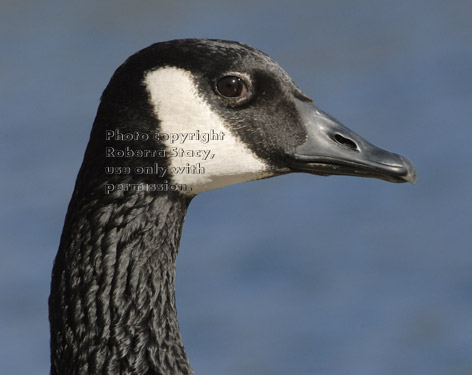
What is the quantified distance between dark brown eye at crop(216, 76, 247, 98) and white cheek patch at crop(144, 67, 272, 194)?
0.10m

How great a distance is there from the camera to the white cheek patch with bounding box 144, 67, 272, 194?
4.47m

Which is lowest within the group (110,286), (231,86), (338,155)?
(110,286)

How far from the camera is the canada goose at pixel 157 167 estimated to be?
4477 mm

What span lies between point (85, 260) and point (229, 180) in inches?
28.0

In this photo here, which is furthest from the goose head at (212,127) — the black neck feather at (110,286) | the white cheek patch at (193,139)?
the black neck feather at (110,286)

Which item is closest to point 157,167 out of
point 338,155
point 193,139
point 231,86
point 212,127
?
point 193,139

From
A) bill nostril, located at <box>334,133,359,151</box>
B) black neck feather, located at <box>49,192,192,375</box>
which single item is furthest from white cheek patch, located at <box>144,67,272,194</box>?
bill nostril, located at <box>334,133,359,151</box>

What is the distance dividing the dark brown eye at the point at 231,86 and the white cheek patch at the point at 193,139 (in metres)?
0.10

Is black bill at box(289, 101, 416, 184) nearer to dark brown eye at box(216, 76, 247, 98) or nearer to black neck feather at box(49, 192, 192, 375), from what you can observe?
dark brown eye at box(216, 76, 247, 98)

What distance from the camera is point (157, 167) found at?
14.7 ft

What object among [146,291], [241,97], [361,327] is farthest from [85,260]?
[361,327]

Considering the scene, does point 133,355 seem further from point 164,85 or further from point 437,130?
point 437,130

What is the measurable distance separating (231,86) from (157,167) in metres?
0.47

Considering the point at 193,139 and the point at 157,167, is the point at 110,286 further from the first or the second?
the point at 193,139
